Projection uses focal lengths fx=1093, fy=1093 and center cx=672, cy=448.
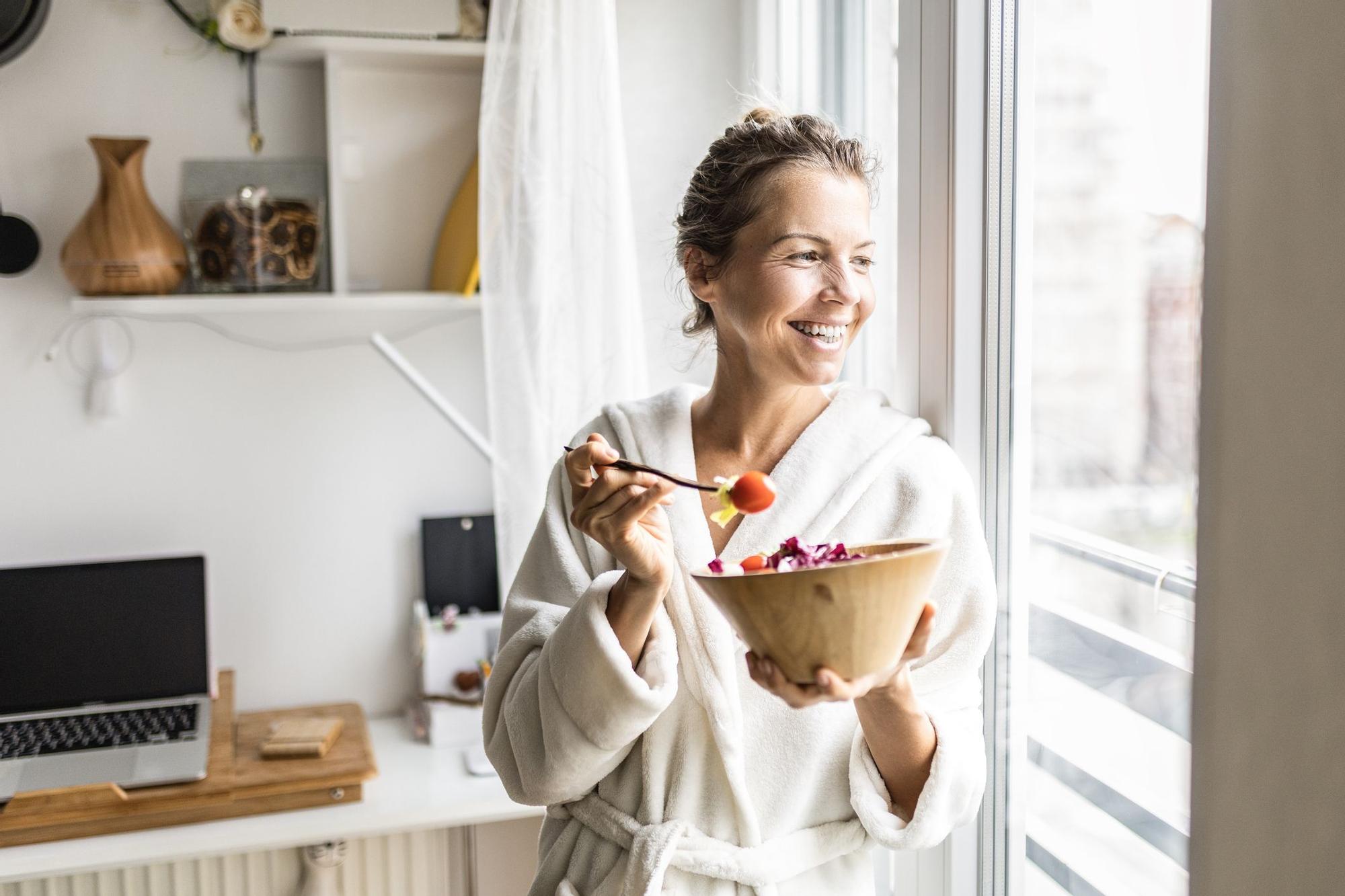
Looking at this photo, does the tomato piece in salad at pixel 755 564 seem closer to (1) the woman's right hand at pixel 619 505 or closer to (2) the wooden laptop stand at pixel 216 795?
(1) the woman's right hand at pixel 619 505

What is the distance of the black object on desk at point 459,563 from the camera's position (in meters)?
2.03

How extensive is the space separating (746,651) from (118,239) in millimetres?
1278

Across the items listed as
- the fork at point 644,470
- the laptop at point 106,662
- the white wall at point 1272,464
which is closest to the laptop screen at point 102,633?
the laptop at point 106,662

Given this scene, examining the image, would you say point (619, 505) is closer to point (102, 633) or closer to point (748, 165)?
point (748, 165)

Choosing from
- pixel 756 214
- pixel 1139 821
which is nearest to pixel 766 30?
pixel 756 214

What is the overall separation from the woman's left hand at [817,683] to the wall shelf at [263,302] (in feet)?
3.84

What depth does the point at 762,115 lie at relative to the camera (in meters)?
1.16

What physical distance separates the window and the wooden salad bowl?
0.93ft

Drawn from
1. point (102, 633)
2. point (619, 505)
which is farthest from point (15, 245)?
point (619, 505)

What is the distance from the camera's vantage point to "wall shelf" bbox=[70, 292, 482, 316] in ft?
5.72

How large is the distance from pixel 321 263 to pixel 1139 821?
1532 millimetres

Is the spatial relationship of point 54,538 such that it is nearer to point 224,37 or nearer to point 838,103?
point 224,37

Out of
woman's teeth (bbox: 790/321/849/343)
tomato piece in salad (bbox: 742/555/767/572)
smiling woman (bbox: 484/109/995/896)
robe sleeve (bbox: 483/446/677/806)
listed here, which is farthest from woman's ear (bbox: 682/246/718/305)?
tomato piece in salad (bbox: 742/555/767/572)

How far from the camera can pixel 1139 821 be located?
975 millimetres
